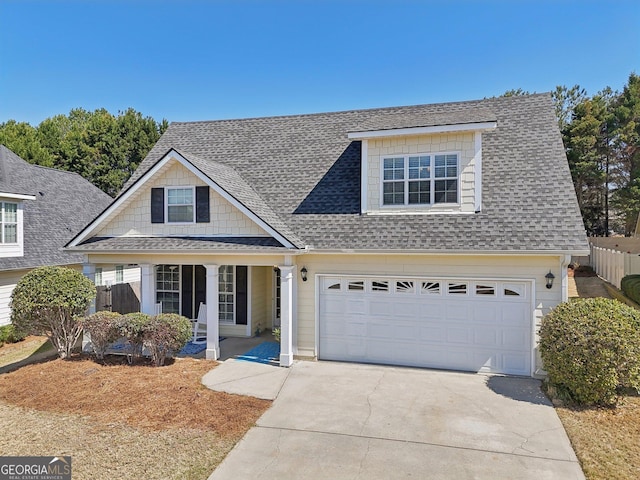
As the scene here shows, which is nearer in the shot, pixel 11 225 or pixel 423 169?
pixel 423 169

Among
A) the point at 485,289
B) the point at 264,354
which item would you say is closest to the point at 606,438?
the point at 485,289

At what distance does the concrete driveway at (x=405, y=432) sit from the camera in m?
5.74

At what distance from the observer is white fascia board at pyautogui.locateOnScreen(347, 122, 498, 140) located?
10.3 metres

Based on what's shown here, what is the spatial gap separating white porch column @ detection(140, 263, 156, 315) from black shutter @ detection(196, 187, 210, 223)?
A: 1943 millimetres

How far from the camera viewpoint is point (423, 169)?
1097cm

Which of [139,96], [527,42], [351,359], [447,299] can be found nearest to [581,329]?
[447,299]

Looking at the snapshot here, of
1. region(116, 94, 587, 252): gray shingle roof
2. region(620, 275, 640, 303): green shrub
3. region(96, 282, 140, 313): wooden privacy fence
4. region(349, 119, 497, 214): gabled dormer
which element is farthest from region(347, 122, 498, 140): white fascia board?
region(96, 282, 140, 313): wooden privacy fence

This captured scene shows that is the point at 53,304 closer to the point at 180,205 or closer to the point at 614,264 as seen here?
A: the point at 180,205

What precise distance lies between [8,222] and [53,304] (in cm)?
680

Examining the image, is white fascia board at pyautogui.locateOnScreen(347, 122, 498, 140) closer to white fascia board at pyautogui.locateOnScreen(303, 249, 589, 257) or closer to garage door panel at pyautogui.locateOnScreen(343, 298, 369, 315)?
white fascia board at pyautogui.locateOnScreen(303, 249, 589, 257)

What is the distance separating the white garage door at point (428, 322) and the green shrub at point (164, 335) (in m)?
3.50

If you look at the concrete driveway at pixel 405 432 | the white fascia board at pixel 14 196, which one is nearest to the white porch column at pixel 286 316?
the concrete driveway at pixel 405 432

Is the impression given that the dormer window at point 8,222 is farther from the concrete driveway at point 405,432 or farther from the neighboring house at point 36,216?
the concrete driveway at point 405,432

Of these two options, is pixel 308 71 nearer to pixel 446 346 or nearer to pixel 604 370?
pixel 446 346
